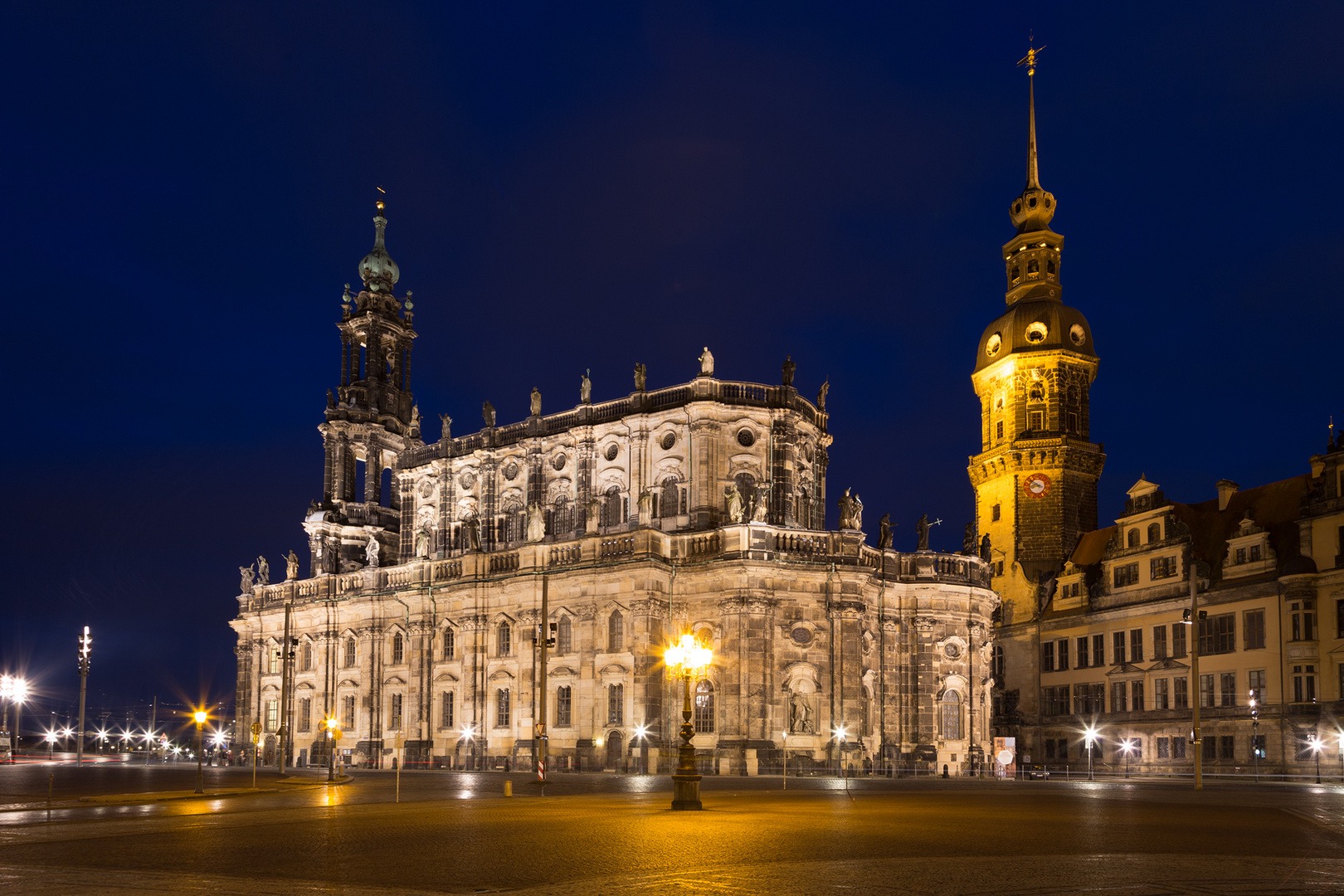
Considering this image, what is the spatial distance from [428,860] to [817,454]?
51.6 m

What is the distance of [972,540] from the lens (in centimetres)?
6431

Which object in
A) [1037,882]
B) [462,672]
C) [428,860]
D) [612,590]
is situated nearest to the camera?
[1037,882]

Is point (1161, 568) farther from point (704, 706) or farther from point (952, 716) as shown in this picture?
point (704, 706)

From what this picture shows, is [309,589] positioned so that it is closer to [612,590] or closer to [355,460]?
[355,460]

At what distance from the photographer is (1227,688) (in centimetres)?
5766

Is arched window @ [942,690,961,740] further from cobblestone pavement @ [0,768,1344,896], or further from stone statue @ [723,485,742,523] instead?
cobblestone pavement @ [0,768,1344,896]

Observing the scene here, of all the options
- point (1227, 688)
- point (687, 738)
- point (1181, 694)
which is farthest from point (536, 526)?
point (1227, 688)

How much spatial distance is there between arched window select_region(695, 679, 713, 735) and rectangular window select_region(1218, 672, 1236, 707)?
1008 inches

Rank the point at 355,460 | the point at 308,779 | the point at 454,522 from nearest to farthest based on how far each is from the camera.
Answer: the point at 308,779 → the point at 454,522 → the point at 355,460

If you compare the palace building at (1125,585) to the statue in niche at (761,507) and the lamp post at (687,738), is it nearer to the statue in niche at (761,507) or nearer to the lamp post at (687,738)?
the statue in niche at (761,507)

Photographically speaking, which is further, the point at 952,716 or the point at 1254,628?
the point at 952,716

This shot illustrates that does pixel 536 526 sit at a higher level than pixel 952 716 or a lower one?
higher

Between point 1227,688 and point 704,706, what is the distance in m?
26.1

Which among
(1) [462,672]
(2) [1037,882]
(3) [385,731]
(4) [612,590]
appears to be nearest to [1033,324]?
(4) [612,590]
